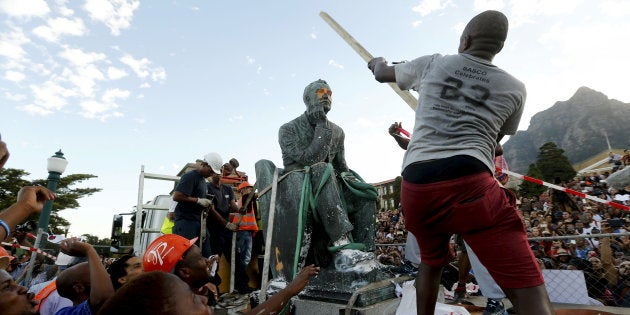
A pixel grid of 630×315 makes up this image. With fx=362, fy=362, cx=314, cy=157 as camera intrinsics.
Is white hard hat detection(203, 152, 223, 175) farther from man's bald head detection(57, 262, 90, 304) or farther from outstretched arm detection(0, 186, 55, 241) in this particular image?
outstretched arm detection(0, 186, 55, 241)

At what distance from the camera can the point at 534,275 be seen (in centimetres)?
149

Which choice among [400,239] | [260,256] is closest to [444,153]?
[260,256]

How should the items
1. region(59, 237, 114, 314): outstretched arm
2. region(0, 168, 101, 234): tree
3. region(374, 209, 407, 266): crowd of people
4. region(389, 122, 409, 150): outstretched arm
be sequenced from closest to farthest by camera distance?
region(59, 237, 114, 314): outstretched arm → region(389, 122, 409, 150): outstretched arm → region(374, 209, 407, 266): crowd of people → region(0, 168, 101, 234): tree

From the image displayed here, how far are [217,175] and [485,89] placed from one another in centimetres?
400

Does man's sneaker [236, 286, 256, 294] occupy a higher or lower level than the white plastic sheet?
lower

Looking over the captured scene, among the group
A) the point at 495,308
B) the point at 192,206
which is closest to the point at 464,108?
the point at 495,308

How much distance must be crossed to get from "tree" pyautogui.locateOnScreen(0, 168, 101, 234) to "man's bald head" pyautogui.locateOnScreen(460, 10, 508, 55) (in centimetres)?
2432

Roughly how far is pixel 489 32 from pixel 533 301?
4.19 ft

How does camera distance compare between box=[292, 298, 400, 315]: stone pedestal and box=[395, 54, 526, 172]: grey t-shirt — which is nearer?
box=[395, 54, 526, 172]: grey t-shirt

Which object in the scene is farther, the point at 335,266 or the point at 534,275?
the point at 335,266

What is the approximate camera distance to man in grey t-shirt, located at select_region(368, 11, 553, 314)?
1534 millimetres

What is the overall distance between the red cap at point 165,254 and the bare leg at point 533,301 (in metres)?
1.93

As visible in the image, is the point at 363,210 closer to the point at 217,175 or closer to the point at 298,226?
the point at 298,226

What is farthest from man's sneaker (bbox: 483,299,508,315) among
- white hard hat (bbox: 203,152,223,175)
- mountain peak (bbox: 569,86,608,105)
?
mountain peak (bbox: 569,86,608,105)
